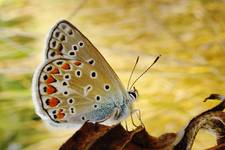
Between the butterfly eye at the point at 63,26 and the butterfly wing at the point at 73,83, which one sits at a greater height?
the butterfly eye at the point at 63,26

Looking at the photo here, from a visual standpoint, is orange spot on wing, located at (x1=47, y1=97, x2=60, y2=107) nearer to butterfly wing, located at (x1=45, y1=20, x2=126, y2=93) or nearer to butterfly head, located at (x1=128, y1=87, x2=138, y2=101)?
butterfly wing, located at (x1=45, y1=20, x2=126, y2=93)

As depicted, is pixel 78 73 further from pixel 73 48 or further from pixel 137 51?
pixel 137 51

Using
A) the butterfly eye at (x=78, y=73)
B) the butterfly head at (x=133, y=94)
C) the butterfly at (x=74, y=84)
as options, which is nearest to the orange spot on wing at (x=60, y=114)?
the butterfly at (x=74, y=84)

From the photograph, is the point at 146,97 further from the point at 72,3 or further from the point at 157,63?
the point at 72,3

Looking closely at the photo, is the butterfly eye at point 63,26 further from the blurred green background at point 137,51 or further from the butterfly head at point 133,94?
the butterfly head at point 133,94

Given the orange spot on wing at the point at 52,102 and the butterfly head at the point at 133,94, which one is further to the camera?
the butterfly head at the point at 133,94

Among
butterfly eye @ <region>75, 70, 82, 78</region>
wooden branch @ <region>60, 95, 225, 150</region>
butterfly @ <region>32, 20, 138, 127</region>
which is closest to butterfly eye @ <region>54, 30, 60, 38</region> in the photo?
butterfly @ <region>32, 20, 138, 127</region>

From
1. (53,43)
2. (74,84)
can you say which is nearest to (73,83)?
Result: (74,84)
